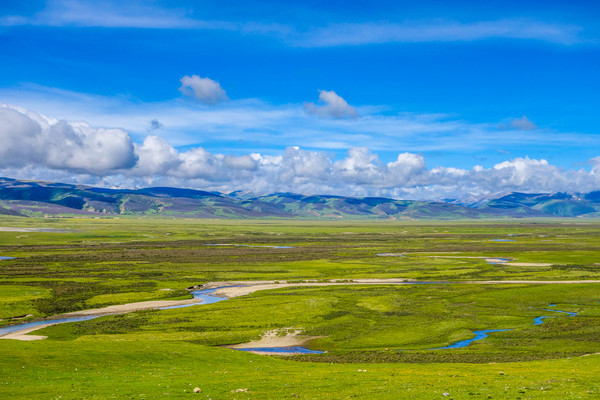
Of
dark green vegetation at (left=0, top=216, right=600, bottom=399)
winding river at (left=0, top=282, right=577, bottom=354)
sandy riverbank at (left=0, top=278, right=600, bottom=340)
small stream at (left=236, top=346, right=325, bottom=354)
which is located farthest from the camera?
sandy riverbank at (left=0, top=278, right=600, bottom=340)

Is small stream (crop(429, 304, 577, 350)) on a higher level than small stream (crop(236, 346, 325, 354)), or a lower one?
higher

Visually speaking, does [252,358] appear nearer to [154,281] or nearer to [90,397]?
[90,397]

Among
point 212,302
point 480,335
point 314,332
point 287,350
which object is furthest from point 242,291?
point 480,335

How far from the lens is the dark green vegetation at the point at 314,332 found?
1215 inches

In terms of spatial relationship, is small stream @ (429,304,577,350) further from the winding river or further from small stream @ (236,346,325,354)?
small stream @ (236,346,325,354)

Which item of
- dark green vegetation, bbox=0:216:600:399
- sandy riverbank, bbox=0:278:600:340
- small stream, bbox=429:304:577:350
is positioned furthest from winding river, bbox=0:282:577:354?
dark green vegetation, bbox=0:216:600:399

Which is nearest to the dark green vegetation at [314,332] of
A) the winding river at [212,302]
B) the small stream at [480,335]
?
the small stream at [480,335]

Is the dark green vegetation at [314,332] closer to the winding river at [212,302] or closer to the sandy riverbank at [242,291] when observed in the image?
the winding river at [212,302]

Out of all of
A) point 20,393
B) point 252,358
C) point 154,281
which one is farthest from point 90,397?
point 154,281

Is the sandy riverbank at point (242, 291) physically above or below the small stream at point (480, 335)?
below

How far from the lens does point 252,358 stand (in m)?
44.5

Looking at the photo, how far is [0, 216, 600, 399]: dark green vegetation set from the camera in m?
30.9

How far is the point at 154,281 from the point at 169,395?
80.9 m

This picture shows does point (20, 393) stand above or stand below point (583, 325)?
above
